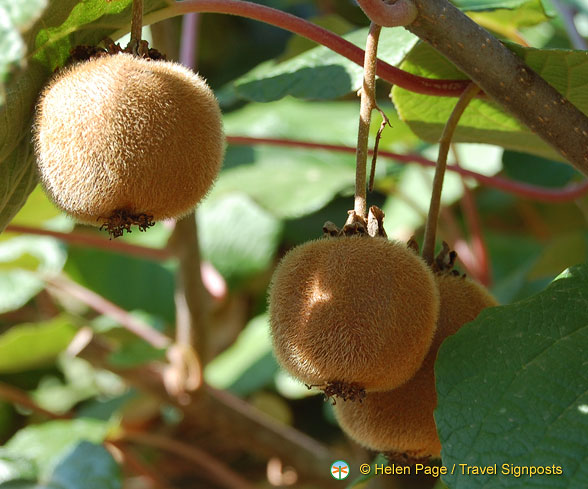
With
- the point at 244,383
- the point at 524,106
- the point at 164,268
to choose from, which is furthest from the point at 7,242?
the point at 524,106

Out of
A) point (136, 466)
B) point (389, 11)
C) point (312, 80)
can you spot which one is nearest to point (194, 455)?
point (136, 466)

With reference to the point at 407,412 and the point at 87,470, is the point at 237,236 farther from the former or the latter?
the point at 407,412

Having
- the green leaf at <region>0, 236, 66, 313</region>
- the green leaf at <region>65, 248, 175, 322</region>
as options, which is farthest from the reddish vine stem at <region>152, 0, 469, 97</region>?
the green leaf at <region>65, 248, 175, 322</region>

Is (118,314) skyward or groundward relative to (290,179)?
groundward

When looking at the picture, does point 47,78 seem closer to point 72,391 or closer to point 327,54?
point 327,54

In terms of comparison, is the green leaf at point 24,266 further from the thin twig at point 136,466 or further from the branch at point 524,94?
the branch at point 524,94

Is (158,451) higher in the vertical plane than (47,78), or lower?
lower

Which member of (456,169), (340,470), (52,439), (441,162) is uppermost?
(441,162)
